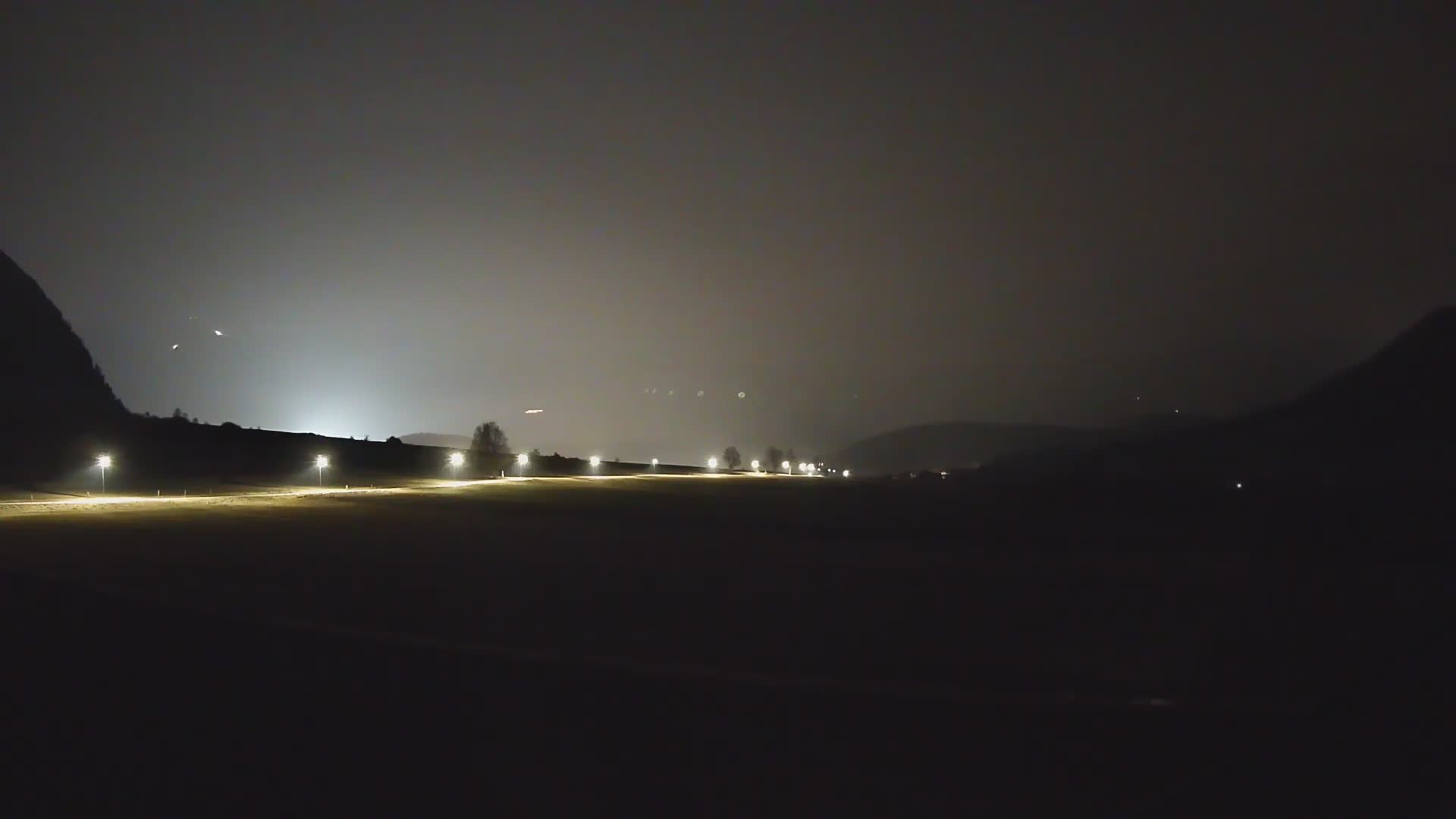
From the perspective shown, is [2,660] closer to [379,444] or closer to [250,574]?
[250,574]

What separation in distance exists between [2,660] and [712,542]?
1705 centimetres

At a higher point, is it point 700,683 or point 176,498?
point 176,498

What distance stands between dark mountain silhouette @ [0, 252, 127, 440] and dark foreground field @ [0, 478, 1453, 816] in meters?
53.7

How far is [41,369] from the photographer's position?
7400 centimetres

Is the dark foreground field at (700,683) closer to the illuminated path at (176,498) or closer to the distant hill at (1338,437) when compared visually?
the illuminated path at (176,498)

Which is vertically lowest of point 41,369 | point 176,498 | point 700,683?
point 700,683

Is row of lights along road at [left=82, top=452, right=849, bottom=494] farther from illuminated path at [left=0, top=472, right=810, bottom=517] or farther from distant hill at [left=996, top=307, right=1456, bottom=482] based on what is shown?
distant hill at [left=996, top=307, right=1456, bottom=482]

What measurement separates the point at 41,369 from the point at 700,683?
84707 mm

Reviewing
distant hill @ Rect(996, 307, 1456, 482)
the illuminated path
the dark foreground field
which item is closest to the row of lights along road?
the illuminated path

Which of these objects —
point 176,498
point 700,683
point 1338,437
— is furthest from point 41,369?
point 1338,437

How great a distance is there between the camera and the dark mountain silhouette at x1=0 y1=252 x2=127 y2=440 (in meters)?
64.4

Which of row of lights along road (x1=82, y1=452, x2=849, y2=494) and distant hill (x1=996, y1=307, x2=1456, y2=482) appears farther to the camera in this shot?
distant hill (x1=996, y1=307, x2=1456, y2=482)

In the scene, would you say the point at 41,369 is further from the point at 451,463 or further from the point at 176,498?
the point at 176,498

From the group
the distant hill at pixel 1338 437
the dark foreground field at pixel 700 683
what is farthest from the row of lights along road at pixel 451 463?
the distant hill at pixel 1338 437
